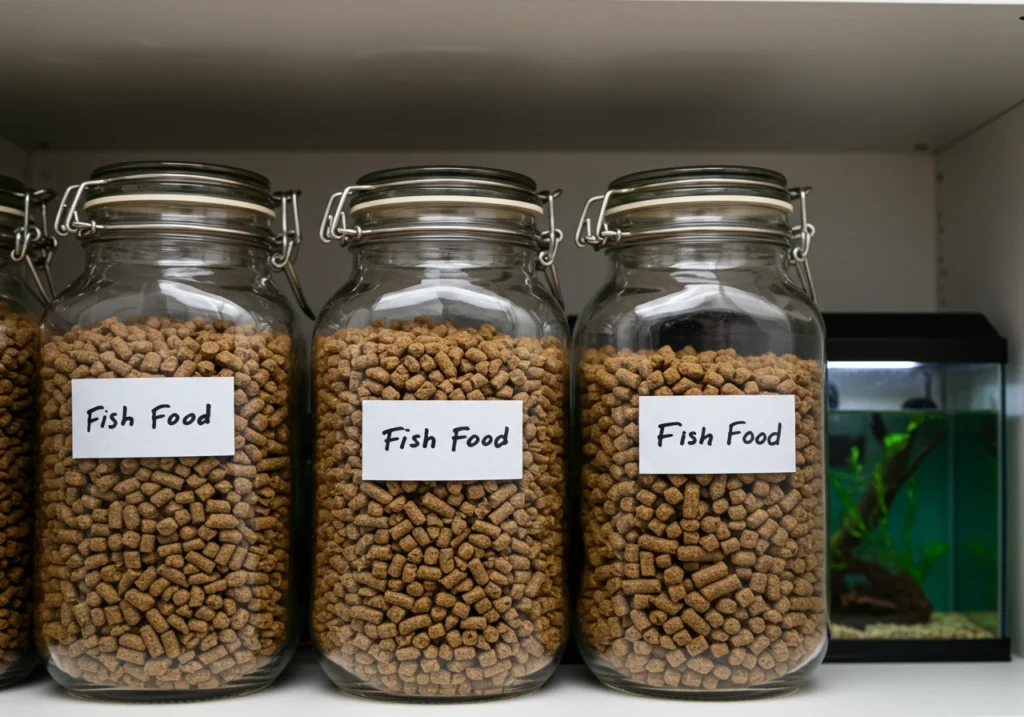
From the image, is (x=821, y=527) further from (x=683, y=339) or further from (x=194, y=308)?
(x=194, y=308)

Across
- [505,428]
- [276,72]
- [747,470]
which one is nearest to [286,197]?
[276,72]

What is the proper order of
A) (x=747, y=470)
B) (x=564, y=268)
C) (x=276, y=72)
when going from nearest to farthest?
(x=747, y=470)
(x=276, y=72)
(x=564, y=268)

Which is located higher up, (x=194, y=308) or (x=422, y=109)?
(x=422, y=109)

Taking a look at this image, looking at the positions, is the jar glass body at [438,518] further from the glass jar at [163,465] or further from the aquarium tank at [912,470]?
the aquarium tank at [912,470]

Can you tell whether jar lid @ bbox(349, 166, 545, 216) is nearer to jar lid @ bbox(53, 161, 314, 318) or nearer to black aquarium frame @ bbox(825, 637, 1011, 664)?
jar lid @ bbox(53, 161, 314, 318)

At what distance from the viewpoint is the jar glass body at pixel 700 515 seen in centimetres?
74

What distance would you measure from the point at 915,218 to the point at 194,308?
0.76 m

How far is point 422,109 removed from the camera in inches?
36.9

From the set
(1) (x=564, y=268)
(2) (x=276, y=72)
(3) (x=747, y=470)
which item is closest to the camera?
(3) (x=747, y=470)

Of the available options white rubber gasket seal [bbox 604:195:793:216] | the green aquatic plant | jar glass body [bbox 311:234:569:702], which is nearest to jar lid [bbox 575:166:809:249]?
white rubber gasket seal [bbox 604:195:793:216]

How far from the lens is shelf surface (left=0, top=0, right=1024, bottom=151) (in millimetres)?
729

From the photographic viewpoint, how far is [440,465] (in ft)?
2.37

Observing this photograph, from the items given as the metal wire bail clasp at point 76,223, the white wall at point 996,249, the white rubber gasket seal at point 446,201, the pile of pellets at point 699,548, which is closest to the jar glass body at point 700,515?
the pile of pellets at point 699,548

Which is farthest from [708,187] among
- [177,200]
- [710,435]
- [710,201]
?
[177,200]
